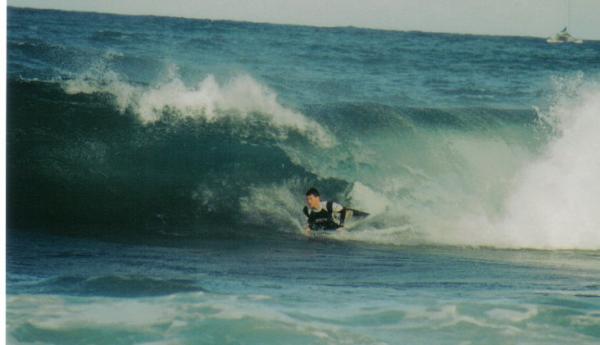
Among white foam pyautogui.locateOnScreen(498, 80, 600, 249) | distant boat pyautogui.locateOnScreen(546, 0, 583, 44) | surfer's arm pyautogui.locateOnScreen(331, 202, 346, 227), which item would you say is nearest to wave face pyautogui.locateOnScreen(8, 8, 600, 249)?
white foam pyautogui.locateOnScreen(498, 80, 600, 249)

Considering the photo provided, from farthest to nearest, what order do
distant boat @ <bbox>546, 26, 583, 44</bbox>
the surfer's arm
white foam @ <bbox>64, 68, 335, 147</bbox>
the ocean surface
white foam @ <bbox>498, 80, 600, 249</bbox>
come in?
white foam @ <bbox>64, 68, 335, 147</bbox> → white foam @ <bbox>498, 80, 600, 249</bbox> → the surfer's arm → distant boat @ <bbox>546, 26, 583, 44</bbox> → the ocean surface

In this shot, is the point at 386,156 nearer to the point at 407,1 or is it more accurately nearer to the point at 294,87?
the point at 294,87

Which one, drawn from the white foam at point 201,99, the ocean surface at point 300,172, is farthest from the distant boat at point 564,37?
the white foam at point 201,99

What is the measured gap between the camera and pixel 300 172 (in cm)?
601

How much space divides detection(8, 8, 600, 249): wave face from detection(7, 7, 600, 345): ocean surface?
0.06 ft

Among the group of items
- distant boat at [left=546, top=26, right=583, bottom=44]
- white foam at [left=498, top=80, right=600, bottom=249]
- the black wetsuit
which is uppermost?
distant boat at [left=546, top=26, right=583, bottom=44]

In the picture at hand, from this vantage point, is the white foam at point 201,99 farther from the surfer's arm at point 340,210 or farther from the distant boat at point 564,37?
the distant boat at point 564,37

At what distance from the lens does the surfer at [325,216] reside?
502 centimetres

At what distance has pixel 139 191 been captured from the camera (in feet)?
18.2

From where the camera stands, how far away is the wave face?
5.30m

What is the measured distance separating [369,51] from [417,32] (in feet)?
3.45

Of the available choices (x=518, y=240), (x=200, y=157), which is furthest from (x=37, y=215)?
(x=518, y=240)

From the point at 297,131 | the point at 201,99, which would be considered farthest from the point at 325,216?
the point at 201,99

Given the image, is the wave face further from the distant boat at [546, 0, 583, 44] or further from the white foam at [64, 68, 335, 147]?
the distant boat at [546, 0, 583, 44]
